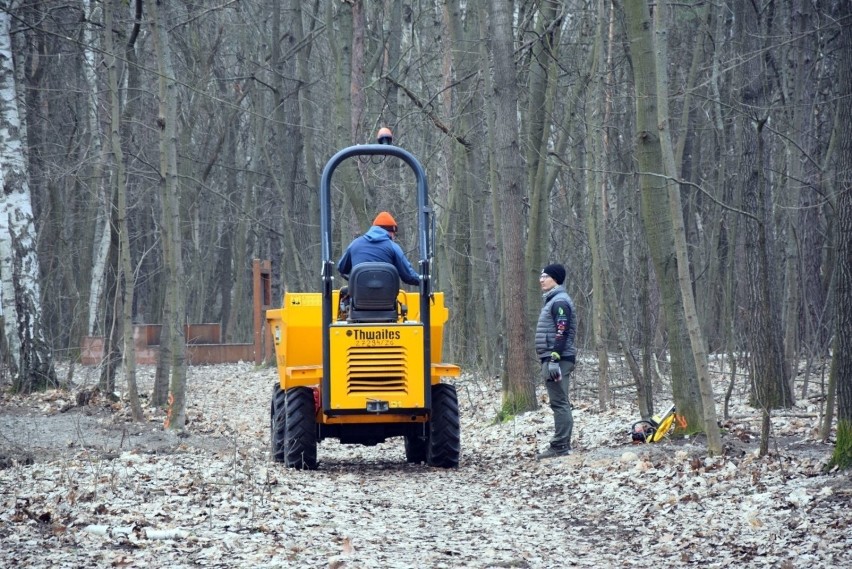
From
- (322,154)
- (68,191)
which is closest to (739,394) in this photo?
(68,191)

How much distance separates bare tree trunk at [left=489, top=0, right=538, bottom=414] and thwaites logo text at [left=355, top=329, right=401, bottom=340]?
13.2 feet

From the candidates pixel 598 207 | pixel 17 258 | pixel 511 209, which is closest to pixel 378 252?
pixel 511 209

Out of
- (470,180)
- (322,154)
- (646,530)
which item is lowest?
(646,530)

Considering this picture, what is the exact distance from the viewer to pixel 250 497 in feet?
26.3

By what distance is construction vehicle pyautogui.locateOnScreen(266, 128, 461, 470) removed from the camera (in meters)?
10.2

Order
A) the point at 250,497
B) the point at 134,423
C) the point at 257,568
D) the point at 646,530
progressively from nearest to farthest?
1. the point at 257,568
2. the point at 646,530
3. the point at 250,497
4. the point at 134,423

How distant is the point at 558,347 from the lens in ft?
36.7

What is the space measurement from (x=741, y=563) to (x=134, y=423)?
9.76 meters

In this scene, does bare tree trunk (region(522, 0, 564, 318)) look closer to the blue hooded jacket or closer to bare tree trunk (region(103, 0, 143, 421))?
the blue hooded jacket

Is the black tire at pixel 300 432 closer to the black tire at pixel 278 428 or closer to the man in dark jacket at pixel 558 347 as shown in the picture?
the black tire at pixel 278 428

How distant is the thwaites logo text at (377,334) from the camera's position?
1020 centimetres

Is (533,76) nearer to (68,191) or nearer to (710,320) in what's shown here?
(710,320)

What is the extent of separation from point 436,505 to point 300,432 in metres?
2.45

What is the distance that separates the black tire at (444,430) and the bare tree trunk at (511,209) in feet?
10.9
